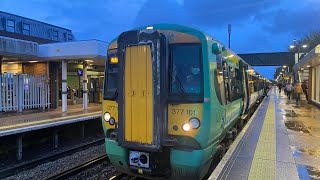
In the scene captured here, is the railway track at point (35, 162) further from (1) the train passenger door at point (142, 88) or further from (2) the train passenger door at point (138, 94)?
(2) the train passenger door at point (138, 94)

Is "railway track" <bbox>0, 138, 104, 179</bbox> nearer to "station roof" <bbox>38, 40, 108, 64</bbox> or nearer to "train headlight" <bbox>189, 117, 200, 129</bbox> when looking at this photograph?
"station roof" <bbox>38, 40, 108, 64</bbox>

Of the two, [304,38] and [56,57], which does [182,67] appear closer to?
[56,57]

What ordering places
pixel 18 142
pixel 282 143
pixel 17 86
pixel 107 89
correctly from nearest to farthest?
pixel 107 89 < pixel 282 143 < pixel 18 142 < pixel 17 86

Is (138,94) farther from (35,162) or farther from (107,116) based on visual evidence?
(35,162)

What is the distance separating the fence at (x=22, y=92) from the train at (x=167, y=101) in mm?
9553

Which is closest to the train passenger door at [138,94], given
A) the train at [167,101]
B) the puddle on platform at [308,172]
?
the train at [167,101]

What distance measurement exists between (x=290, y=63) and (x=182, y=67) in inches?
2141

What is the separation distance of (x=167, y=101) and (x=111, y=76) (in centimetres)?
133

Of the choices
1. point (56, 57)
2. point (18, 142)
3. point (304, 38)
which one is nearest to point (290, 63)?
point (304, 38)

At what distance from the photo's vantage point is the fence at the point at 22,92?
12.7m

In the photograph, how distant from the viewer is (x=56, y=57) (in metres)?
14.1

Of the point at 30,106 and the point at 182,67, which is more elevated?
the point at 182,67

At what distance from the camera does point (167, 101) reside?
4.80 m

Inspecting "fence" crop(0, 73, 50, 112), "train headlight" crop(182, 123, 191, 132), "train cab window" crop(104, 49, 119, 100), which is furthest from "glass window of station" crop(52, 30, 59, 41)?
"train headlight" crop(182, 123, 191, 132)
